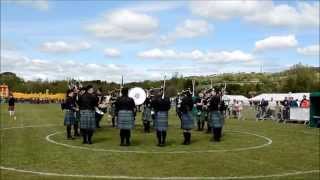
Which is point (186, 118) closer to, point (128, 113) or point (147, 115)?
point (128, 113)

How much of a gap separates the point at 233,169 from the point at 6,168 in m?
5.19

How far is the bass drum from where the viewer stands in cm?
2000

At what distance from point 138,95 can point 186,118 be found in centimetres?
380

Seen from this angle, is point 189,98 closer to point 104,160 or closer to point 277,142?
point 277,142

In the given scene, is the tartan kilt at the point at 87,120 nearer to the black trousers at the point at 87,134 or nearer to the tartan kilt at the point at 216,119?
the black trousers at the point at 87,134

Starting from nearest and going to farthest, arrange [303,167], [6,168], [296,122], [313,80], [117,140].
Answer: [6,168], [303,167], [117,140], [296,122], [313,80]

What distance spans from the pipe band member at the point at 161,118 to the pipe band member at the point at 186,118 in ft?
2.52

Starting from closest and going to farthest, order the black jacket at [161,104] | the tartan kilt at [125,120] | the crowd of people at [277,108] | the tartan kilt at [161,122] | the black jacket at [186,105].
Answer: the tartan kilt at [125,120], the tartan kilt at [161,122], the black jacket at [161,104], the black jacket at [186,105], the crowd of people at [277,108]

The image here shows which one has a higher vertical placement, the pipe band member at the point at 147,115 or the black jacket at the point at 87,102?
the black jacket at the point at 87,102

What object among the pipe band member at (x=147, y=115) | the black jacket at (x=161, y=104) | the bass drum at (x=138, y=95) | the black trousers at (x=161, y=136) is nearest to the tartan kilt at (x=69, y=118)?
the bass drum at (x=138, y=95)

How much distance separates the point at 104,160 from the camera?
12812 mm

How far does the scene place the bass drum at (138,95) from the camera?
20.0 meters

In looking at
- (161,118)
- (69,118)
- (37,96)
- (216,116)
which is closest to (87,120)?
(69,118)

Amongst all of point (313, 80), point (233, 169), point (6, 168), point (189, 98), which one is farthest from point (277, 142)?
point (313, 80)
